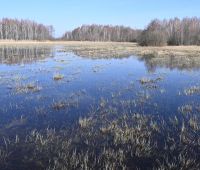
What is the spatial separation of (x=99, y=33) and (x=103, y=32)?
2.60 meters

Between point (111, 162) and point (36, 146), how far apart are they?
260 cm

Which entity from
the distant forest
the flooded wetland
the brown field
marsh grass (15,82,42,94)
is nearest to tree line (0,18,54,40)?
the distant forest

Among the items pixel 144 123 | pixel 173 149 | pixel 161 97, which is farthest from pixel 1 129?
pixel 161 97

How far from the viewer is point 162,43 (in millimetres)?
73688

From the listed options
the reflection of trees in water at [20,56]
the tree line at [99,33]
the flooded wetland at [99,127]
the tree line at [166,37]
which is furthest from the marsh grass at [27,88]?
the tree line at [99,33]

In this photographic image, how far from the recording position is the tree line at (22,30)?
145m

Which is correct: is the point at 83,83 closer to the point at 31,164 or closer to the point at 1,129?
the point at 1,129

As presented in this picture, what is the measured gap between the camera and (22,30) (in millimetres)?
152250

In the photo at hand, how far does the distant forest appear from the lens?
270 ft

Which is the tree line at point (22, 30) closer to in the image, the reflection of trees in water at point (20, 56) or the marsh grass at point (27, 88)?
the reflection of trees in water at point (20, 56)

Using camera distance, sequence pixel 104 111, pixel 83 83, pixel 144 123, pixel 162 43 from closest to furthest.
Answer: pixel 144 123, pixel 104 111, pixel 83 83, pixel 162 43

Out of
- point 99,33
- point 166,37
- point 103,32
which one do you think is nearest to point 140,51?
point 166,37

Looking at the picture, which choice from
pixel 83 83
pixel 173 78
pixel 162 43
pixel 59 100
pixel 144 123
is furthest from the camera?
pixel 162 43

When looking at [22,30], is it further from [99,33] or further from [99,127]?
[99,127]
